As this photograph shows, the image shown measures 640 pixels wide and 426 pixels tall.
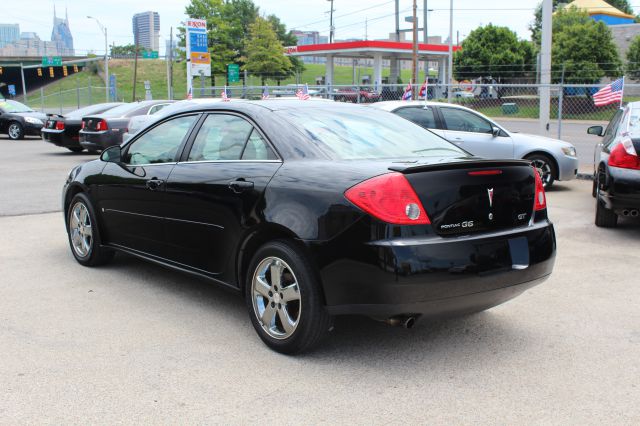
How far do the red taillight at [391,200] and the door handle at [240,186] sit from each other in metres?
0.87

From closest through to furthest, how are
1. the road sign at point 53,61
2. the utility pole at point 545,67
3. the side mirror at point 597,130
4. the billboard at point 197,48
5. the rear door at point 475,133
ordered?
1. the side mirror at point 597,130
2. the rear door at point 475,133
3. the utility pole at point 545,67
4. the billboard at point 197,48
5. the road sign at point 53,61

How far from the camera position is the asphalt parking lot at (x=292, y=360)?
3.43m

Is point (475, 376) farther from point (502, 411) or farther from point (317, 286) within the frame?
point (317, 286)

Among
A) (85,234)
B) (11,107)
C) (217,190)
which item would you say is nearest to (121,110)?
(11,107)

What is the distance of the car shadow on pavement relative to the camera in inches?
165

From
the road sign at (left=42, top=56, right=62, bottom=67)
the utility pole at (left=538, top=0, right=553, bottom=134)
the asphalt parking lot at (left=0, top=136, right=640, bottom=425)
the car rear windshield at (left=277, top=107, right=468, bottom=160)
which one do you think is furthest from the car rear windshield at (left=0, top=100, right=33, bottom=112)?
the road sign at (left=42, top=56, right=62, bottom=67)

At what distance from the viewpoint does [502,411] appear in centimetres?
342

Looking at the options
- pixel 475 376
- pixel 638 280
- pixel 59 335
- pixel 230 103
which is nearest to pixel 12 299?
pixel 59 335

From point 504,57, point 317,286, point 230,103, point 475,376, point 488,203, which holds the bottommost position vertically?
point 475,376

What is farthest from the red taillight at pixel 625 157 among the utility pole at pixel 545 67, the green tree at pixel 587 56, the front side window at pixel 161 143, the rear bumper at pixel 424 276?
the green tree at pixel 587 56

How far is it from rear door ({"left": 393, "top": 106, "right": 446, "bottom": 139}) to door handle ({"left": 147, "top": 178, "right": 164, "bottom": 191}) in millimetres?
6567

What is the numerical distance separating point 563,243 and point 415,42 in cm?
3409

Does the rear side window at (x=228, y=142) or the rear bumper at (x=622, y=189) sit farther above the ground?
the rear side window at (x=228, y=142)

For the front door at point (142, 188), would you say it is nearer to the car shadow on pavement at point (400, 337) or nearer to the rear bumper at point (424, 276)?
the car shadow on pavement at point (400, 337)
